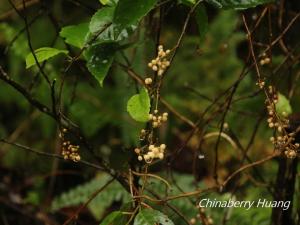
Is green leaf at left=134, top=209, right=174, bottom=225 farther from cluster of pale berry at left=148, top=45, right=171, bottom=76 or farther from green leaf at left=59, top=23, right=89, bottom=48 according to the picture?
green leaf at left=59, top=23, right=89, bottom=48

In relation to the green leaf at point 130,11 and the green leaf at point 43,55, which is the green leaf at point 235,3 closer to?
the green leaf at point 130,11

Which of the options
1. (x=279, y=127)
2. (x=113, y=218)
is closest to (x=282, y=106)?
(x=279, y=127)

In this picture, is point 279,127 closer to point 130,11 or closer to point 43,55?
point 130,11

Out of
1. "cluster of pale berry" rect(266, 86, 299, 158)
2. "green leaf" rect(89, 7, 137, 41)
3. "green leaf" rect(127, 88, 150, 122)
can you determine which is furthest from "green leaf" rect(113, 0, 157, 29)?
"cluster of pale berry" rect(266, 86, 299, 158)

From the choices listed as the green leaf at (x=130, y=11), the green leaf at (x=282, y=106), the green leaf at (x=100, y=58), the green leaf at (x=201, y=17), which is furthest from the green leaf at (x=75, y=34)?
the green leaf at (x=282, y=106)

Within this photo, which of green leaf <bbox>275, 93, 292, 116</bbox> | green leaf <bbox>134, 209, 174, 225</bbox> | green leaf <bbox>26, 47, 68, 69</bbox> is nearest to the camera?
green leaf <bbox>134, 209, 174, 225</bbox>

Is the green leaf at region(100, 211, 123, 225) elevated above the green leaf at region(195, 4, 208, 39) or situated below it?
below
